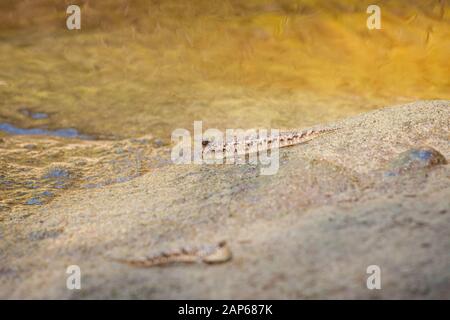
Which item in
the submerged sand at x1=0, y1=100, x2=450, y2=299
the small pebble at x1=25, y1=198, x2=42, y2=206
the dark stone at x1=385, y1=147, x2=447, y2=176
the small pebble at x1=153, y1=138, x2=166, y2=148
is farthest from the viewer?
the small pebble at x1=153, y1=138, x2=166, y2=148

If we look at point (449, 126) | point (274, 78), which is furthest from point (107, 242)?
point (274, 78)

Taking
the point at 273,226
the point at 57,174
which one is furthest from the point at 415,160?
the point at 57,174

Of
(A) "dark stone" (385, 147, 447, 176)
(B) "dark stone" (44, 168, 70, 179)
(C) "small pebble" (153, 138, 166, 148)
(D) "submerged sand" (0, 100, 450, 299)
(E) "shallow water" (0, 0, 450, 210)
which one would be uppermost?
(E) "shallow water" (0, 0, 450, 210)

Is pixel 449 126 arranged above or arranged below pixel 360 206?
above

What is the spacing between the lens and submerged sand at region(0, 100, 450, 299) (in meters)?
1.53

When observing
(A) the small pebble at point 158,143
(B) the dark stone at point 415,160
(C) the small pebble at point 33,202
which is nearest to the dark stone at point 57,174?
(C) the small pebble at point 33,202

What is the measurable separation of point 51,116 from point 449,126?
2898 mm

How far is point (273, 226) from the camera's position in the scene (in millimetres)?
1836

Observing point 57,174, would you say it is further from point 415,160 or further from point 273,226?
point 415,160

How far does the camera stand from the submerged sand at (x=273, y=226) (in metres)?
1.53

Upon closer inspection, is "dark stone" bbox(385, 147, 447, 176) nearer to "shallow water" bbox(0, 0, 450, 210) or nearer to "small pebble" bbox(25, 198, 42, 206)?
"shallow water" bbox(0, 0, 450, 210)

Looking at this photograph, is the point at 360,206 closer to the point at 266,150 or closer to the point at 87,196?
the point at 266,150

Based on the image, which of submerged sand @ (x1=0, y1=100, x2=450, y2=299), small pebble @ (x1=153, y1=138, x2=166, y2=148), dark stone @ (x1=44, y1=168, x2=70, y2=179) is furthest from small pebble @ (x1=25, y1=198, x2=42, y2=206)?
small pebble @ (x1=153, y1=138, x2=166, y2=148)

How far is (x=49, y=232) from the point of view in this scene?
2.17 meters
